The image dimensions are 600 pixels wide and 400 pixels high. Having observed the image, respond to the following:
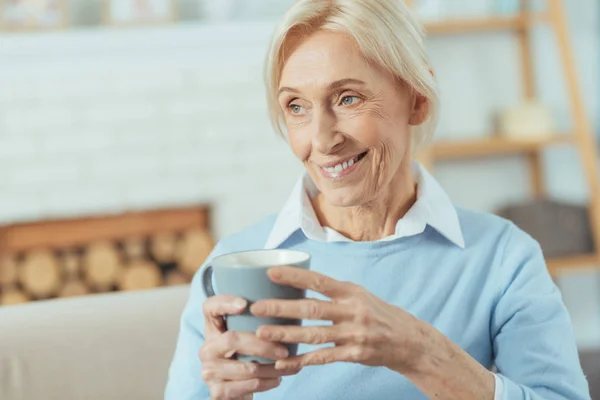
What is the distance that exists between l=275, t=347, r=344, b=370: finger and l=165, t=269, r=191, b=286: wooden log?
8.15 feet

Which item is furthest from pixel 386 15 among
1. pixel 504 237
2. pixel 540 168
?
pixel 540 168

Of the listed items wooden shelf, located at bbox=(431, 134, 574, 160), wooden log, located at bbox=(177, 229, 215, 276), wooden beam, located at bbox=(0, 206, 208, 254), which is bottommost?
wooden log, located at bbox=(177, 229, 215, 276)

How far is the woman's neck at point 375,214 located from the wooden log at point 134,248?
6.62 ft

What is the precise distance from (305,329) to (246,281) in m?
0.09

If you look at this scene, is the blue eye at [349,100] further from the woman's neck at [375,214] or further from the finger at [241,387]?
the finger at [241,387]

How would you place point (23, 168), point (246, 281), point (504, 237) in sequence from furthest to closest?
1. point (23, 168)
2. point (504, 237)
3. point (246, 281)

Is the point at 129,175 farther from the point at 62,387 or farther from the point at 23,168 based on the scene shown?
the point at 62,387

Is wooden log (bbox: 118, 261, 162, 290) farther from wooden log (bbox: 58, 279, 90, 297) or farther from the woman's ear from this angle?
the woman's ear

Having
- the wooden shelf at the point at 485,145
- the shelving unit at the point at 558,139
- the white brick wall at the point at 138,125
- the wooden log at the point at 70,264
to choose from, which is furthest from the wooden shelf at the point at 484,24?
the wooden log at the point at 70,264

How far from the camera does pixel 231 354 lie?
96cm

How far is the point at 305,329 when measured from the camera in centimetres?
92

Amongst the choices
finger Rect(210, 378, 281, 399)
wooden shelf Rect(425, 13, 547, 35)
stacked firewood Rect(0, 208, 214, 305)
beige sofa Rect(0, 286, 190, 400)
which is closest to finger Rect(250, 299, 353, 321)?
finger Rect(210, 378, 281, 399)

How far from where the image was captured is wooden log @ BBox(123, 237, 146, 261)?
130 inches

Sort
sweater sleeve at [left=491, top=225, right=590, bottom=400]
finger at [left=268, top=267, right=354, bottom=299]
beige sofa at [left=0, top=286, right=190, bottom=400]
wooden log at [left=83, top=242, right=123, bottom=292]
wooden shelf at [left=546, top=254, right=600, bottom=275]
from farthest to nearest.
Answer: wooden shelf at [left=546, top=254, right=600, bottom=275], wooden log at [left=83, top=242, right=123, bottom=292], beige sofa at [left=0, top=286, right=190, bottom=400], sweater sleeve at [left=491, top=225, right=590, bottom=400], finger at [left=268, top=267, right=354, bottom=299]
